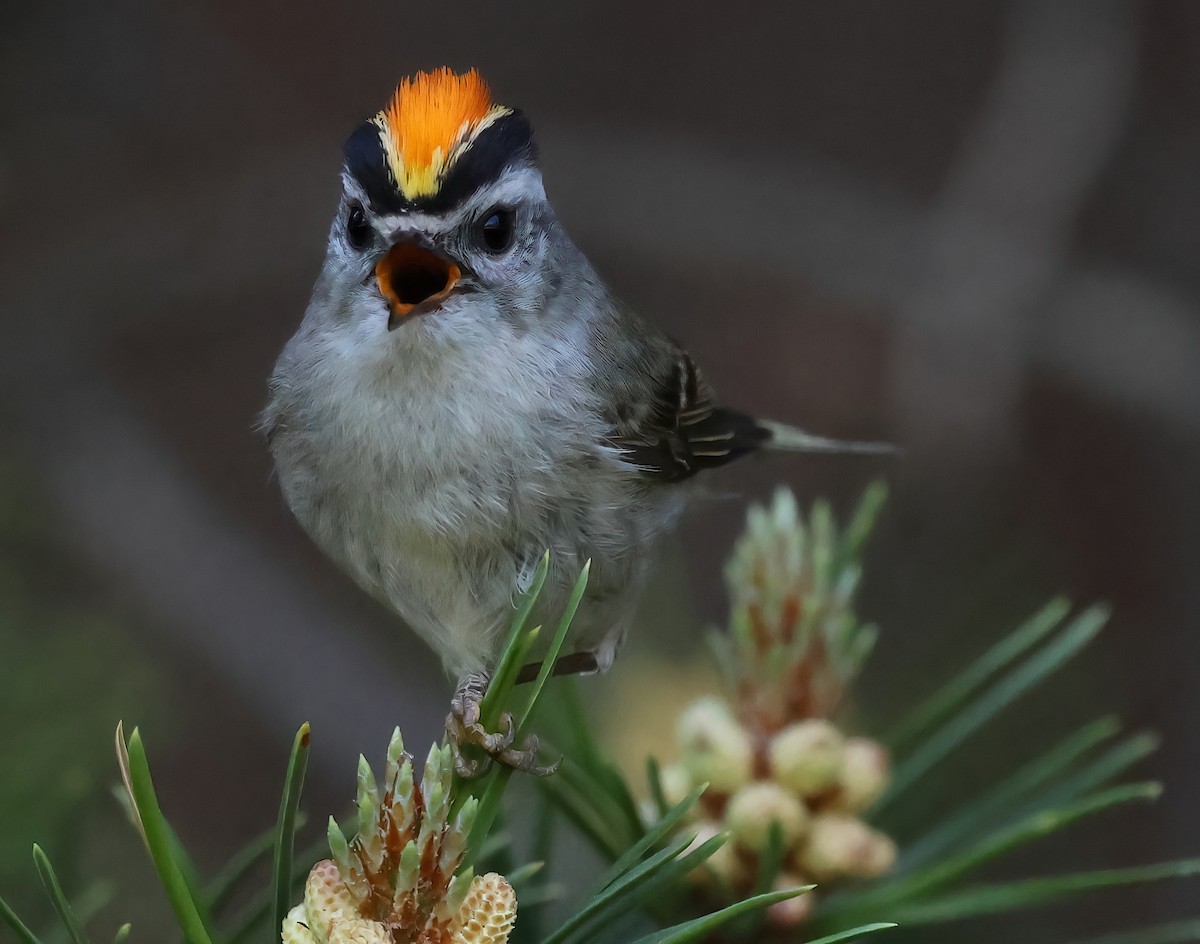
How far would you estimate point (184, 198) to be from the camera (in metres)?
1.81

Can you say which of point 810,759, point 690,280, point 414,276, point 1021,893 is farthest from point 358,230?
point 690,280

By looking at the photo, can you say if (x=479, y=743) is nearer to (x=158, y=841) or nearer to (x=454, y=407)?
(x=158, y=841)

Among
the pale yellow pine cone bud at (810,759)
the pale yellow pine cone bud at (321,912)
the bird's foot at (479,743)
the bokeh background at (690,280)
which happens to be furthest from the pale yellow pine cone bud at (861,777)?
the bokeh background at (690,280)

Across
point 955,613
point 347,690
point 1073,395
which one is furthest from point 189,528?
point 1073,395

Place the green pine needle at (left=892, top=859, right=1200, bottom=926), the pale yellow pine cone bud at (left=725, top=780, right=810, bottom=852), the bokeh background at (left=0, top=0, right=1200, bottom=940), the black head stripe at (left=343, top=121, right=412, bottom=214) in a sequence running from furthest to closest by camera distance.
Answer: the bokeh background at (left=0, top=0, right=1200, bottom=940)
the black head stripe at (left=343, top=121, right=412, bottom=214)
the pale yellow pine cone bud at (left=725, top=780, right=810, bottom=852)
the green pine needle at (left=892, top=859, right=1200, bottom=926)

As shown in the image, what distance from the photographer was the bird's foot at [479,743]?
56cm

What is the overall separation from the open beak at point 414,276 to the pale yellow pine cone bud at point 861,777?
0.35 m

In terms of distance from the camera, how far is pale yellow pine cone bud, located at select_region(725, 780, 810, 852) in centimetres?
64

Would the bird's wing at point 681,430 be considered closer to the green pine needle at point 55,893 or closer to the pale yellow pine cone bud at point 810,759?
the pale yellow pine cone bud at point 810,759

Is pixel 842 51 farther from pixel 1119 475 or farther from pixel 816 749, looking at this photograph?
pixel 816 749

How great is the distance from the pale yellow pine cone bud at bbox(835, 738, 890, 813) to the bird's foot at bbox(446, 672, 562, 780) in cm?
15

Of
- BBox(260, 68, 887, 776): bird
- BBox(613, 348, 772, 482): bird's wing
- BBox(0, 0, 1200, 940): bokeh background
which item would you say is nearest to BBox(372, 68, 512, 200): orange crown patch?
BBox(260, 68, 887, 776): bird

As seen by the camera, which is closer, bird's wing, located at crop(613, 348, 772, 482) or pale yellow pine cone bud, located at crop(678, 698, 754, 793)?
pale yellow pine cone bud, located at crop(678, 698, 754, 793)

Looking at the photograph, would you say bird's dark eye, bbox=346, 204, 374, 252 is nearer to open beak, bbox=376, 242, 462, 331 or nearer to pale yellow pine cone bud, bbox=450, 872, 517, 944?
open beak, bbox=376, 242, 462, 331
